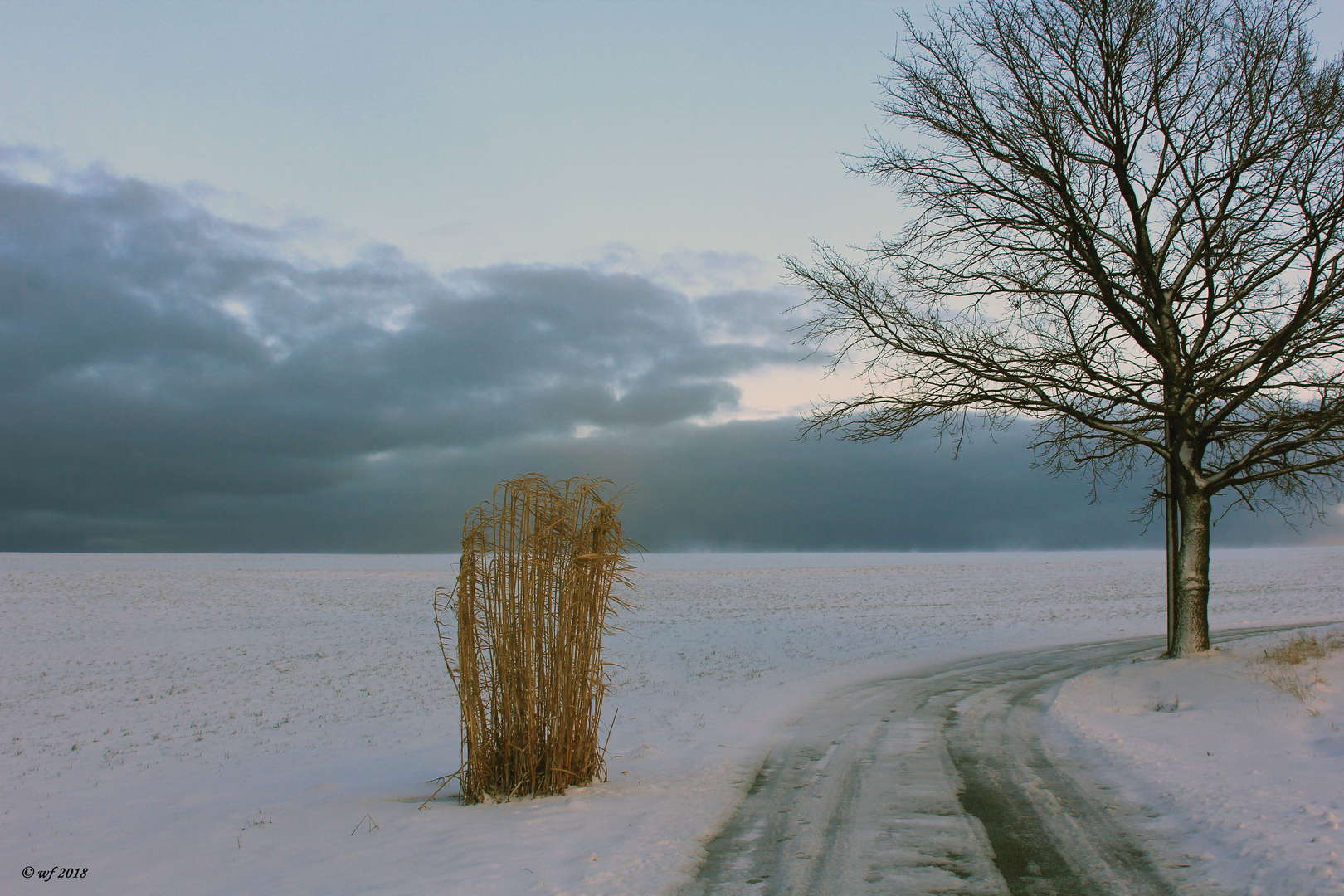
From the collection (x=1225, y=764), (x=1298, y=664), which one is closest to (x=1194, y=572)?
(x=1298, y=664)

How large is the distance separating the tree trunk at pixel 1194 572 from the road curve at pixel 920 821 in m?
5.21

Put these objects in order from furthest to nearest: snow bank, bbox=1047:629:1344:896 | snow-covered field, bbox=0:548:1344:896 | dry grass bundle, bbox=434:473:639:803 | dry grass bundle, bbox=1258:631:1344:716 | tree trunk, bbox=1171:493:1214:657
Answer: tree trunk, bbox=1171:493:1214:657 → dry grass bundle, bbox=1258:631:1344:716 → dry grass bundle, bbox=434:473:639:803 → snow-covered field, bbox=0:548:1344:896 → snow bank, bbox=1047:629:1344:896

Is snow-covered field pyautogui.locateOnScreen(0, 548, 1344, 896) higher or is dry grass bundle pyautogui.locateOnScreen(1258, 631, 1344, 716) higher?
dry grass bundle pyautogui.locateOnScreen(1258, 631, 1344, 716)

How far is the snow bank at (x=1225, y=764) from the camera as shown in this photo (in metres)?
5.37

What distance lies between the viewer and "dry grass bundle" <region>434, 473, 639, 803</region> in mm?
7930

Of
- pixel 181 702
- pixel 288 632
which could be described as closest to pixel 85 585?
pixel 288 632

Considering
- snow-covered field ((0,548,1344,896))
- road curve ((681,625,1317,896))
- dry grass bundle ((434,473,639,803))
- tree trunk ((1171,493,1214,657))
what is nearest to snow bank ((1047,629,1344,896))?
snow-covered field ((0,548,1344,896))

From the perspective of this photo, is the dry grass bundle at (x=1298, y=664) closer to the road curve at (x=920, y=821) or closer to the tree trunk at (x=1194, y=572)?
the tree trunk at (x=1194, y=572)

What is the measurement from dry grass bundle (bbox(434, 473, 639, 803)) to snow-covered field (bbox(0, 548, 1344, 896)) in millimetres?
409

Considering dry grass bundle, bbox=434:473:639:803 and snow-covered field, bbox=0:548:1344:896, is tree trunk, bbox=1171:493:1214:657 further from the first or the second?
dry grass bundle, bbox=434:473:639:803

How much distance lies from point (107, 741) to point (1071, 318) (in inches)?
725

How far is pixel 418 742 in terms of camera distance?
13.1 m

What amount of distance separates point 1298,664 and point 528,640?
11.0m

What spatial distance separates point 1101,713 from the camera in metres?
10.9
